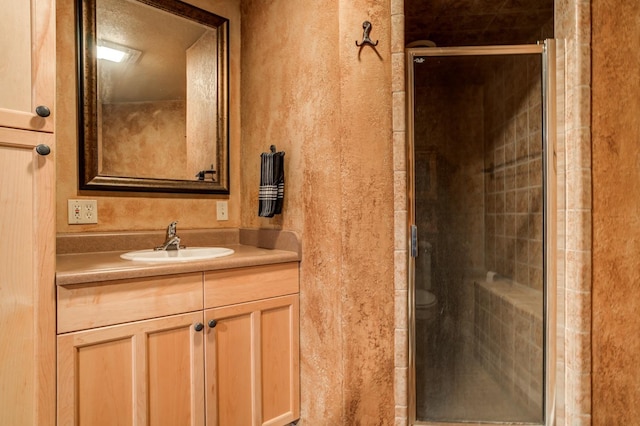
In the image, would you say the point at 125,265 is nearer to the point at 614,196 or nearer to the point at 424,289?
the point at 424,289

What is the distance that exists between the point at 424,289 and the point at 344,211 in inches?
24.5

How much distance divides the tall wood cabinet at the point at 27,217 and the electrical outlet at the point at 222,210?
37.5 inches

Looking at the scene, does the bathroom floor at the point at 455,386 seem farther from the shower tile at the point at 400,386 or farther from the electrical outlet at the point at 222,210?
the electrical outlet at the point at 222,210

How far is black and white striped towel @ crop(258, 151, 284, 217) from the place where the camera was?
5.42ft

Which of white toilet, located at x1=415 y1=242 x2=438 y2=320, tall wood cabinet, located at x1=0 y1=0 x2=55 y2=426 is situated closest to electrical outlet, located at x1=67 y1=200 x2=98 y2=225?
tall wood cabinet, located at x1=0 y1=0 x2=55 y2=426

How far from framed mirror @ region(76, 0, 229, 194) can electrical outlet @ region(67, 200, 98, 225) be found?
0.08 m

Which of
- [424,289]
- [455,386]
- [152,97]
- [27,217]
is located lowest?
[455,386]

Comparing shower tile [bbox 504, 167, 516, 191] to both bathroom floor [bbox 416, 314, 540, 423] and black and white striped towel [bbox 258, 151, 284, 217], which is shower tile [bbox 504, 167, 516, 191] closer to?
bathroom floor [bbox 416, 314, 540, 423]

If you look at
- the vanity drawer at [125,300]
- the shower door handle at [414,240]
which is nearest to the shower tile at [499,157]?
the shower door handle at [414,240]

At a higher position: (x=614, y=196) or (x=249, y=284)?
(x=614, y=196)

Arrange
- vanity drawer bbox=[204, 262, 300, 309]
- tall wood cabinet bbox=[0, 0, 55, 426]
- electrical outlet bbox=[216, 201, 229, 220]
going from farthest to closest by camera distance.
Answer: electrical outlet bbox=[216, 201, 229, 220]
vanity drawer bbox=[204, 262, 300, 309]
tall wood cabinet bbox=[0, 0, 55, 426]

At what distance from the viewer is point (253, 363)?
146 centimetres

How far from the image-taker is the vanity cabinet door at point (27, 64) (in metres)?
0.99

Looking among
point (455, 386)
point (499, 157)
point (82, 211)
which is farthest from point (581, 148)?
point (82, 211)
